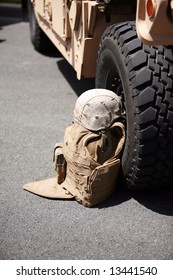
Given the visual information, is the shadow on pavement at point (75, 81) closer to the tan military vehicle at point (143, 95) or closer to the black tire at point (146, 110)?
the tan military vehicle at point (143, 95)

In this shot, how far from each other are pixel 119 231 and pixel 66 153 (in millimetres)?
550

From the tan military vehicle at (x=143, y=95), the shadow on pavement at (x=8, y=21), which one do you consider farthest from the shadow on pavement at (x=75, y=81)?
the shadow on pavement at (x=8, y=21)

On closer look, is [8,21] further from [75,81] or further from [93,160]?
[93,160]

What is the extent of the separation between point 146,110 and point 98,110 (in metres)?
0.30

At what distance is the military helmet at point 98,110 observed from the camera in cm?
248

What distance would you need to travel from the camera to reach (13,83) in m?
4.92

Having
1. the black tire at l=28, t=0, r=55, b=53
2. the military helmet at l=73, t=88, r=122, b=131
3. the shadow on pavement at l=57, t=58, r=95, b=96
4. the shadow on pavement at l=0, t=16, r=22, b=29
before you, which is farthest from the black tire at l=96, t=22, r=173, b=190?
the shadow on pavement at l=0, t=16, r=22, b=29

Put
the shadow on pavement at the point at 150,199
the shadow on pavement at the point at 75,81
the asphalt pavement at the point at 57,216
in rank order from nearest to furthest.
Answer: the asphalt pavement at the point at 57,216 < the shadow on pavement at the point at 150,199 < the shadow on pavement at the point at 75,81

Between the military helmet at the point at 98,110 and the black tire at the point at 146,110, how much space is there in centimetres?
10

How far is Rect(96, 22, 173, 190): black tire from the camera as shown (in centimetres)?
232

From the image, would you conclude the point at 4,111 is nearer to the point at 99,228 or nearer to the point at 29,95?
the point at 29,95

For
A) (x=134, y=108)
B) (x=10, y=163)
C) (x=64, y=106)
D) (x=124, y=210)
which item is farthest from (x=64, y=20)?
(x=124, y=210)

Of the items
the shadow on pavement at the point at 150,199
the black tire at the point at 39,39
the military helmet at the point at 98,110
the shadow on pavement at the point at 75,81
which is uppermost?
the military helmet at the point at 98,110

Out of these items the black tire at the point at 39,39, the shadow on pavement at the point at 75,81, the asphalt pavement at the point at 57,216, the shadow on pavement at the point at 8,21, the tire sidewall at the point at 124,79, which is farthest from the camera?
the shadow on pavement at the point at 8,21
